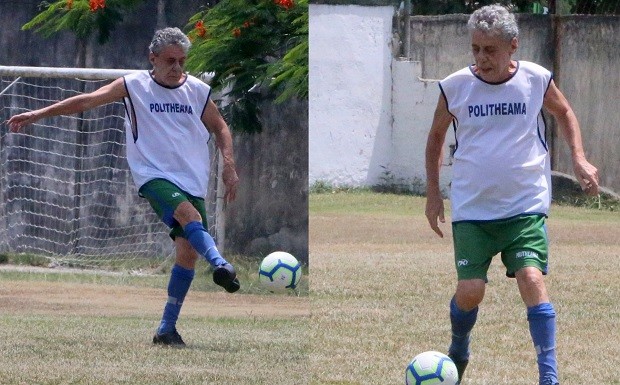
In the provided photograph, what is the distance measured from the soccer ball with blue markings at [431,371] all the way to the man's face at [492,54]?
102cm

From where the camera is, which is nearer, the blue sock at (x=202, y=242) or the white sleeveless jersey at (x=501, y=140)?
the white sleeveless jersey at (x=501, y=140)

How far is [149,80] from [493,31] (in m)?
1.66

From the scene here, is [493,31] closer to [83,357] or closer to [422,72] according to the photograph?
[83,357]

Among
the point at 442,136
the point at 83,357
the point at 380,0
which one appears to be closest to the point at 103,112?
the point at 380,0

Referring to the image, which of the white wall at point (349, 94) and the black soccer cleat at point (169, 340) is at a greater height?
the white wall at point (349, 94)

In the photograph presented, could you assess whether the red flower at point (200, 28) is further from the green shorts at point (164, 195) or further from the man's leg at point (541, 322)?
the man's leg at point (541, 322)

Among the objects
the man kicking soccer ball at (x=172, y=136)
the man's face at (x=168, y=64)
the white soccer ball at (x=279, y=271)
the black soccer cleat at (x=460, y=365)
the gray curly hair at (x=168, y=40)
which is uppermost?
the gray curly hair at (x=168, y=40)

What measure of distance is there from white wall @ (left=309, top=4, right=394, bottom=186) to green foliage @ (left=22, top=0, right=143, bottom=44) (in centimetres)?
107

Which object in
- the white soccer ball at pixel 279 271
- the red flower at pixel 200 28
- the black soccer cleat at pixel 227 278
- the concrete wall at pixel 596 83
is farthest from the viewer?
the concrete wall at pixel 596 83

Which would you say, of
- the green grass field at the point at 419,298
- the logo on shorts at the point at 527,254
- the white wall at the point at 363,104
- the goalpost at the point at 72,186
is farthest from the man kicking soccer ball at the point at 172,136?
the goalpost at the point at 72,186

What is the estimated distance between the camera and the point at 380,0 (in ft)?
21.6

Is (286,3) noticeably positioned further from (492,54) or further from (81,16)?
(81,16)

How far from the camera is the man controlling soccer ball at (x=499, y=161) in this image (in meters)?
4.82

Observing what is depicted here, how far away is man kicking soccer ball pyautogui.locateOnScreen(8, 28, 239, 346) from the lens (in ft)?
18.7
